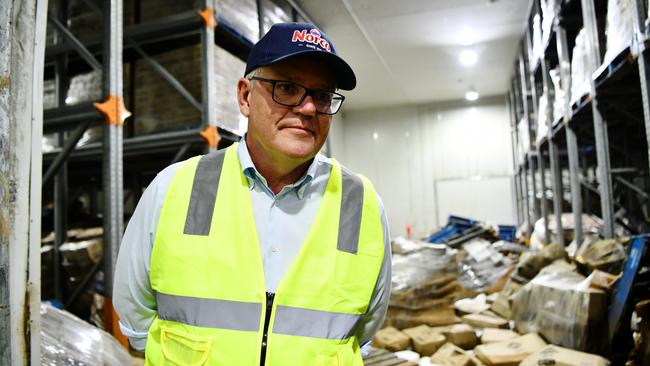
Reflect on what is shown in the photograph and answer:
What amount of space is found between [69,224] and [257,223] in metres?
5.57

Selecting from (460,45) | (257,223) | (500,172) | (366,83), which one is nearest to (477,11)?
(460,45)

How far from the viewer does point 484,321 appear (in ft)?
15.2

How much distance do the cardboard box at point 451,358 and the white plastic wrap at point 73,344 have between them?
2539mm

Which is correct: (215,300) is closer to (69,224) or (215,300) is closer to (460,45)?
(69,224)

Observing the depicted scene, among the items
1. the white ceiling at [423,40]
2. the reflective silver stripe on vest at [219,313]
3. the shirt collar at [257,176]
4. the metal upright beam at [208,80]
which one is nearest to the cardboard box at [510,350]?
the shirt collar at [257,176]

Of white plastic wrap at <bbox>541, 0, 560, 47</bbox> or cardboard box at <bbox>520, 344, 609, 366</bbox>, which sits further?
white plastic wrap at <bbox>541, 0, 560, 47</bbox>

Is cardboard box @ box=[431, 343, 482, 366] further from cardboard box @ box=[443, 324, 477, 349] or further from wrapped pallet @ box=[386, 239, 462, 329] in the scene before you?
wrapped pallet @ box=[386, 239, 462, 329]

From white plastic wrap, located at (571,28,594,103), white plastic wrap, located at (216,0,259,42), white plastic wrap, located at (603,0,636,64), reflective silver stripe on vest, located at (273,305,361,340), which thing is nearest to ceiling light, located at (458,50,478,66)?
white plastic wrap, located at (571,28,594,103)

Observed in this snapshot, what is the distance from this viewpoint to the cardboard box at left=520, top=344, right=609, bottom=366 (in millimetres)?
2869

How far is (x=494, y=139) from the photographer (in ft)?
49.9

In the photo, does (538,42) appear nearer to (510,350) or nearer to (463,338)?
Answer: (463,338)

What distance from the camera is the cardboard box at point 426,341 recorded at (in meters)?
4.03

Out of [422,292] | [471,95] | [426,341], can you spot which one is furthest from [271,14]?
[471,95]

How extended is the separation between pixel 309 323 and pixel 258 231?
37 cm
